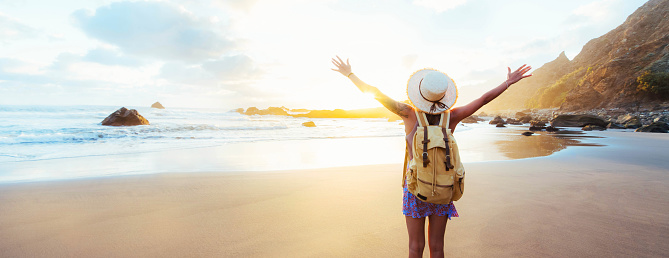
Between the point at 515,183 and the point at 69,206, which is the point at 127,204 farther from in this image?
the point at 515,183

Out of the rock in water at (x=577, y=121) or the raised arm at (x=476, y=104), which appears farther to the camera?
the rock in water at (x=577, y=121)

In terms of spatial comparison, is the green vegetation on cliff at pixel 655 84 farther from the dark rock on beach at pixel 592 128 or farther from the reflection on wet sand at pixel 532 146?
the reflection on wet sand at pixel 532 146

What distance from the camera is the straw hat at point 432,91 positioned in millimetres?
2195

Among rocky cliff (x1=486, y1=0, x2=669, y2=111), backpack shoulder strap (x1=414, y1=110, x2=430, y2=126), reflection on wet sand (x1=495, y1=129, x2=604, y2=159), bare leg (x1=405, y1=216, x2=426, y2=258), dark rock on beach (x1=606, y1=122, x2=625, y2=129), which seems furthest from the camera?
rocky cliff (x1=486, y1=0, x2=669, y2=111)

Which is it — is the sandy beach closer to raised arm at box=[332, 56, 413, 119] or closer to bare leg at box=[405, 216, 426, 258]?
bare leg at box=[405, 216, 426, 258]

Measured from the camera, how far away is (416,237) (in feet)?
7.92

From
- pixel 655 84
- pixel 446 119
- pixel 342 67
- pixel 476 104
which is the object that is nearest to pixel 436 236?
pixel 446 119

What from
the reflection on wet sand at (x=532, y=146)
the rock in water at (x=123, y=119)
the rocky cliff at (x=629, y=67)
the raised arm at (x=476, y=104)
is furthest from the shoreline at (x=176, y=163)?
the rocky cliff at (x=629, y=67)

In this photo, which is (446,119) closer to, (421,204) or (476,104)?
(476,104)

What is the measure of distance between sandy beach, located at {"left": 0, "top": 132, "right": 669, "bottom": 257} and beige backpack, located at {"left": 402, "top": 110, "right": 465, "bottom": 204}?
1202mm

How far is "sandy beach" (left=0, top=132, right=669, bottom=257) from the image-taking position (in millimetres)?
3189

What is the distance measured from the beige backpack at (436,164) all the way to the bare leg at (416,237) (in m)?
0.29

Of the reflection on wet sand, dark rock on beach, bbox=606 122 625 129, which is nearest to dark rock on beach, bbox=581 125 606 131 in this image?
dark rock on beach, bbox=606 122 625 129

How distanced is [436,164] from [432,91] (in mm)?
531
